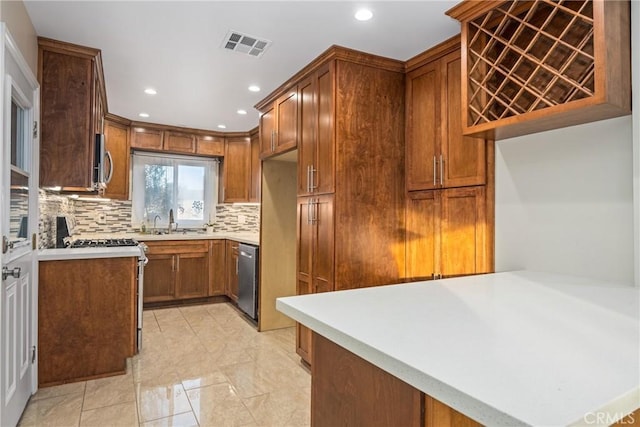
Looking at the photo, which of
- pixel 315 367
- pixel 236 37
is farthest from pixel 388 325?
pixel 236 37

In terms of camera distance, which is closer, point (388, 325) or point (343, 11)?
point (388, 325)

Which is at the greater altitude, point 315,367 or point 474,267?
point 474,267

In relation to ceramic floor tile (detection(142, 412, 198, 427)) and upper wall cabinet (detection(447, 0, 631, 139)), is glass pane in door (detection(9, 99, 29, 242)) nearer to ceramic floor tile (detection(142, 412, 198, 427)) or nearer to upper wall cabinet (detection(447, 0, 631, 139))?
ceramic floor tile (detection(142, 412, 198, 427))

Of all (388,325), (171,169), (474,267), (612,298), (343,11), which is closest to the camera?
(388,325)

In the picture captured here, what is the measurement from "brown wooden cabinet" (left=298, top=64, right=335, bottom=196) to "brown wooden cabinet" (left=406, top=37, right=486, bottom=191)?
0.63m

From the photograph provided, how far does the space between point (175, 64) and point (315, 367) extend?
9.00 ft

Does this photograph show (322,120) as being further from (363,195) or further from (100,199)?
(100,199)

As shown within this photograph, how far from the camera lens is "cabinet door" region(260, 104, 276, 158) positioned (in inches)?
148

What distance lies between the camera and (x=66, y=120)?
2760mm

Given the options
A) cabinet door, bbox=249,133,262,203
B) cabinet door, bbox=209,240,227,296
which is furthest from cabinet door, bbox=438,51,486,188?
cabinet door, bbox=209,240,227,296

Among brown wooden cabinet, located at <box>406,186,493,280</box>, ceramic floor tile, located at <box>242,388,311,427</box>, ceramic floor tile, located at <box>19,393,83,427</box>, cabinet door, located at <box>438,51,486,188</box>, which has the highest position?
cabinet door, located at <box>438,51,486,188</box>

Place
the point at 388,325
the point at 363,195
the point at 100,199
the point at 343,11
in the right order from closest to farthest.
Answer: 1. the point at 388,325
2. the point at 343,11
3. the point at 363,195
4. the point at 100,199

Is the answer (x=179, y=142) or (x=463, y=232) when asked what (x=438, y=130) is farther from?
(x=179, y=142)

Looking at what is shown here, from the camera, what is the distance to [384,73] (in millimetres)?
2867
